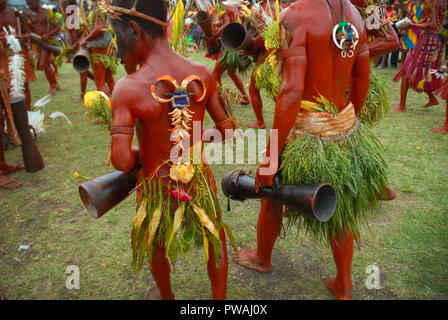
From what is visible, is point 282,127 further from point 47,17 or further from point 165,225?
point 47,17

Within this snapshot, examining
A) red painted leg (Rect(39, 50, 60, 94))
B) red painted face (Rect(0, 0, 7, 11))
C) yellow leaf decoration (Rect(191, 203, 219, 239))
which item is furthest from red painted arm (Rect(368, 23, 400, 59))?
red painted leg (Rect(39, 50, 60, 94))

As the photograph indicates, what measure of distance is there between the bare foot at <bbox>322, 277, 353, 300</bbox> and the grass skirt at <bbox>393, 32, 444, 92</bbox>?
4635 millimetres

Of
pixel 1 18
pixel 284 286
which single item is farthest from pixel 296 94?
pixel 1 18

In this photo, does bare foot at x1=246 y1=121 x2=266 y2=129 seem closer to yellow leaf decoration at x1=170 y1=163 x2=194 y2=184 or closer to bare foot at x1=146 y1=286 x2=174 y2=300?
bare foot at x1=146 y1=286 x2=174 y2=300

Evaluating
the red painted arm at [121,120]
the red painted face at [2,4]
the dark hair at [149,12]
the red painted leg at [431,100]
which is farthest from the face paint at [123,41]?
the red painted leg at [431,100]

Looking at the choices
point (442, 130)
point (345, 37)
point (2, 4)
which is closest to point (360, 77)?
point (345, 37)

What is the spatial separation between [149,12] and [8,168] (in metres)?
3.89

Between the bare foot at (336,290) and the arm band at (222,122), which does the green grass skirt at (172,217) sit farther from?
the bare foot at (336,290)

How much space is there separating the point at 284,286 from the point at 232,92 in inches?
59.7

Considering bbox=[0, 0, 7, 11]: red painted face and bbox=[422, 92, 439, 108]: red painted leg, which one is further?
bbox=[422, 92, 439, 108]: red painted leg

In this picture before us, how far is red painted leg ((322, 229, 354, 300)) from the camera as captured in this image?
2.13 meters

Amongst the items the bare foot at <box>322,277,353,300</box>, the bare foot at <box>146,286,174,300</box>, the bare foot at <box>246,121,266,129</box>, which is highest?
the bare foot at <box>246,121,266,129</box>

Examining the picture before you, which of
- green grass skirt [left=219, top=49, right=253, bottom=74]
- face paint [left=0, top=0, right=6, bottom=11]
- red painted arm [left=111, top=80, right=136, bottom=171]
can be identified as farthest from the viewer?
face paint [left=0, top=0, right=6, bottom=11]

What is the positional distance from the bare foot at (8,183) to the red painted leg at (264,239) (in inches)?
120
